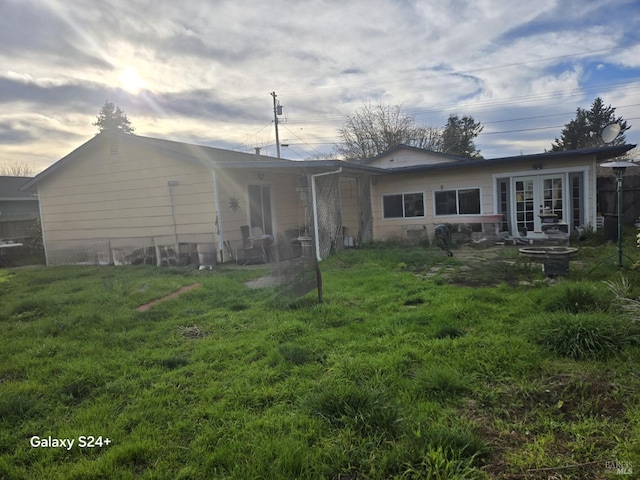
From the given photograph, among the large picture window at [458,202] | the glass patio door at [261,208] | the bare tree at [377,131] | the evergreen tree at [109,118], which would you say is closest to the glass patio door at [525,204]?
the large picture window at [458,202]

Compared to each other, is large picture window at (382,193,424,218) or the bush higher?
large picture window at (382,193,424,218)

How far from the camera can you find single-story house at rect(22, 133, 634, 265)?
32.7 ft

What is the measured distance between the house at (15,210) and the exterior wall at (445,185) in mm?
15883

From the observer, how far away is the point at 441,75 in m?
15.8

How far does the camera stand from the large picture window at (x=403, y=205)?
13109mm

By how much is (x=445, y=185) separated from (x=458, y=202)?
2.34 ft

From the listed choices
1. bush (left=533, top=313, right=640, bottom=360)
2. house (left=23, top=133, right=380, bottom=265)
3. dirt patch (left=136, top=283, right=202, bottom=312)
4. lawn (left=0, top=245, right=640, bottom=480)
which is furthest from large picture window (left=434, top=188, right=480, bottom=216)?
bush (left=533, top=313, right=640, bottom=360)

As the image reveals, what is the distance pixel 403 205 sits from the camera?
44.0 feet

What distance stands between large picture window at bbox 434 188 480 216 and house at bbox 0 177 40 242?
17876 mm

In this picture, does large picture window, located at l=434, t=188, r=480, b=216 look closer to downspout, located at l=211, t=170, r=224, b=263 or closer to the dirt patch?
downspout, located at l=211, t=170, r=224, b=263

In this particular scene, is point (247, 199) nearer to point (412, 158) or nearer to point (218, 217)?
point (218, 217)

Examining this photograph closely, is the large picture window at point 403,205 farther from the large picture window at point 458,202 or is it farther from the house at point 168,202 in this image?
the house at point 168,202

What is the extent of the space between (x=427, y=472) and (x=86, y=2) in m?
7.87

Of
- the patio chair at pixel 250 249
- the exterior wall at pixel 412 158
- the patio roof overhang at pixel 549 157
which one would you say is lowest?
the patio chair at pixel 250 249
